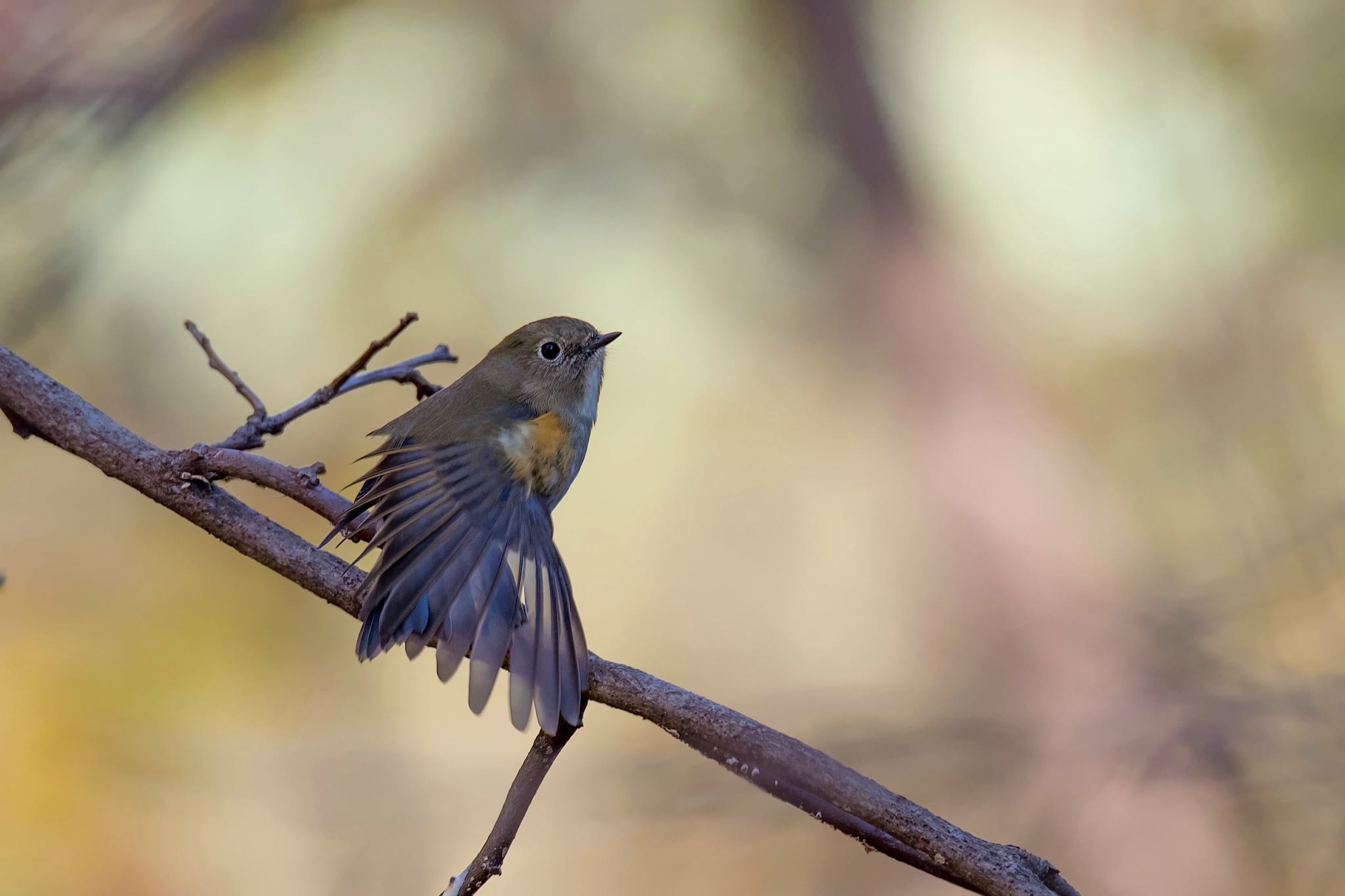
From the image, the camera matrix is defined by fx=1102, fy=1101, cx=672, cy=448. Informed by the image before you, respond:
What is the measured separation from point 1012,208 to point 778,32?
690 millimetres

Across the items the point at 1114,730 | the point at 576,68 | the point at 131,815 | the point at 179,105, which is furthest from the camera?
the point at 576,68

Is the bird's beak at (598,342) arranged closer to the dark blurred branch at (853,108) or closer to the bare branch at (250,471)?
the bare branch at (250,471)

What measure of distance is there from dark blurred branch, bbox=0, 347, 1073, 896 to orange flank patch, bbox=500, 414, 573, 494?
0.42 metres

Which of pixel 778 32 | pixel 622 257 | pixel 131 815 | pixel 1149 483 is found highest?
pixel 778 32

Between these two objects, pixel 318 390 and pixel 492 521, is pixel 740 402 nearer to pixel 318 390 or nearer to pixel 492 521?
pixel 492 521

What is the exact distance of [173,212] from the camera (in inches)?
83.6

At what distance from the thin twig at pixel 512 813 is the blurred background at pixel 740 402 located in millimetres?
1339

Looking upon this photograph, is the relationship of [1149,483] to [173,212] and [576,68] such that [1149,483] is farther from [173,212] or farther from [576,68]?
[173,212]

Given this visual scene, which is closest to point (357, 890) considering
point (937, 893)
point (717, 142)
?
point (937, 893)

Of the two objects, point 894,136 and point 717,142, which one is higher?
point 894,136

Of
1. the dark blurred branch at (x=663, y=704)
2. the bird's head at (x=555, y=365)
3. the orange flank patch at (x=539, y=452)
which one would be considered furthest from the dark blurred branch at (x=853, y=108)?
the dark blurred branch at (x=663, y=704)

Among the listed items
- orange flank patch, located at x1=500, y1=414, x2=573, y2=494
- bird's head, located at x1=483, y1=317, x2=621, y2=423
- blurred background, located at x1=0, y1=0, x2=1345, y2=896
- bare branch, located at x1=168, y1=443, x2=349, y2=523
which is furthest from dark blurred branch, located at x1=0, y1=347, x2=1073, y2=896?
blurred background, located at x1=0, y1=0, x2=1345, y2=896

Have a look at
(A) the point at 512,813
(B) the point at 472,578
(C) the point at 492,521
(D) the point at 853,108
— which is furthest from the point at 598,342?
(D) the point at 853,108

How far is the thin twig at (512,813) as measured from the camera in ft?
2.30
